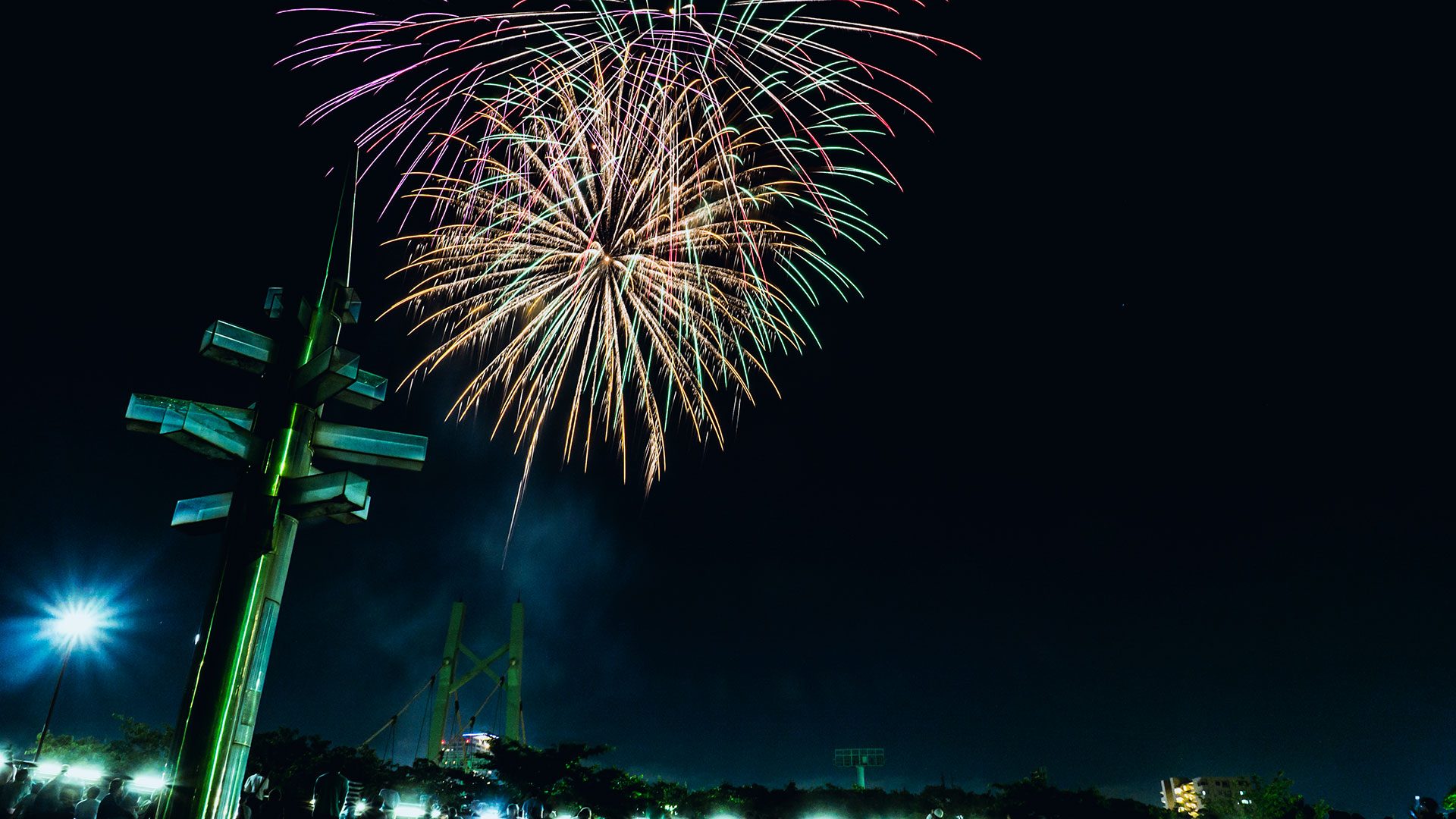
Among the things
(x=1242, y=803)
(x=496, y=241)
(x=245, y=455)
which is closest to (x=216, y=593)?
(x=245, y=455)

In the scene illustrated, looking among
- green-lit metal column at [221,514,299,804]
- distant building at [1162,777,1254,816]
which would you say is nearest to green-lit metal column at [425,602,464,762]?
green-lit metal column at [221,514,299,804]

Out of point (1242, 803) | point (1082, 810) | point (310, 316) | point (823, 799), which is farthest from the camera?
point (1242, 803)

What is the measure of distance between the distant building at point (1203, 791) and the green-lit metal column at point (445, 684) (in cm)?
9074

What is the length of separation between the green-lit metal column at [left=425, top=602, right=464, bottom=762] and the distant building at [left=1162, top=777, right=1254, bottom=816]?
9074 cm

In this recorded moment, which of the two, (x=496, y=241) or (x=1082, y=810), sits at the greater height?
(x=496, y=241)

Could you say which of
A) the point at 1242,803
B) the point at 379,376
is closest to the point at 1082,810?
the point at 379,376

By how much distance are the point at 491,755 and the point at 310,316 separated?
40445 millimetres

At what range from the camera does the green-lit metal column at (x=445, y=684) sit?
41219mm

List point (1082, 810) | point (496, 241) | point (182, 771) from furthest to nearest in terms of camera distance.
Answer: point (1082, 810) < point (496, 241) < point (182, 771)

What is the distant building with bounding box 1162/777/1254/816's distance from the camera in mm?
111750

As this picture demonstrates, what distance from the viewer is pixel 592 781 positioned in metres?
40.6

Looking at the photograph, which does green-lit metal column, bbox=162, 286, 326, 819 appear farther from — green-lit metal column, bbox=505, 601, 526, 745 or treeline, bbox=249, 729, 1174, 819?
green-lit metal column, bbox=505, 601, 526, 745

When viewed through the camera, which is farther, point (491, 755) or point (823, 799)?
point (823, 799)

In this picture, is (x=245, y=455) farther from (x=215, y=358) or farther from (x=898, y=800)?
(x=898, y=800)
